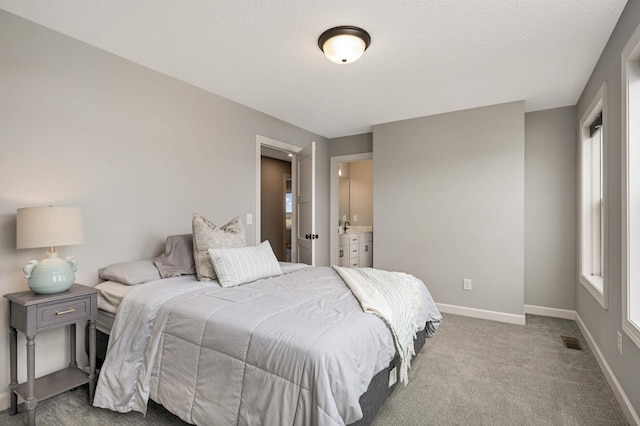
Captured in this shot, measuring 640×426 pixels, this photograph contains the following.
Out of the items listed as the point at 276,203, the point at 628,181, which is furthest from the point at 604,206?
the point at 276,203

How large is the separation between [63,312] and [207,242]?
0.99 meters

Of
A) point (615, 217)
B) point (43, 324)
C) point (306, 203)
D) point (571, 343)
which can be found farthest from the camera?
point (306, 203)

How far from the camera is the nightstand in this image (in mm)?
1824

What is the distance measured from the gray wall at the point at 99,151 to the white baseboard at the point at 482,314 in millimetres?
2874

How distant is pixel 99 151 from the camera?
8.27 ft

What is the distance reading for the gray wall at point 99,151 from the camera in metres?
2.11

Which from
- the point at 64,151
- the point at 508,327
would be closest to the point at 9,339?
the point at 64,151

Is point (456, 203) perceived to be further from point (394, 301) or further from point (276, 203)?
point (276, 203)

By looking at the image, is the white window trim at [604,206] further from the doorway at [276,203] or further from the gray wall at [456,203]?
the doorway at [276,203]

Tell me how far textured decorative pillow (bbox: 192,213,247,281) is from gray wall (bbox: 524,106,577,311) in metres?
3.55

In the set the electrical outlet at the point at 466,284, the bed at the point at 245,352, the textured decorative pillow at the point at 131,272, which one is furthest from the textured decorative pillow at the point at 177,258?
the electrical outlet at the point at 466,284

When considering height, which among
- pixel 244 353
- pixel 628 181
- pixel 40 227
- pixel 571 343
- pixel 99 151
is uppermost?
pixel 99 151

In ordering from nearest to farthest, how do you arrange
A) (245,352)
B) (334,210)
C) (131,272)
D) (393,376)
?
(245,352) < (393,376) < (131,272) < (334,210)

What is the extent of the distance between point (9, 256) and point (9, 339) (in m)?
0.52
